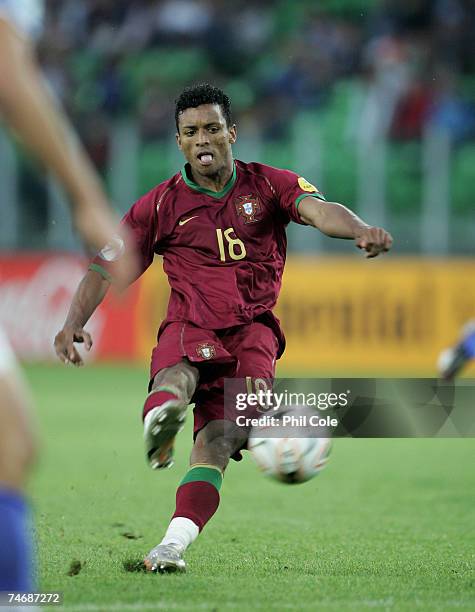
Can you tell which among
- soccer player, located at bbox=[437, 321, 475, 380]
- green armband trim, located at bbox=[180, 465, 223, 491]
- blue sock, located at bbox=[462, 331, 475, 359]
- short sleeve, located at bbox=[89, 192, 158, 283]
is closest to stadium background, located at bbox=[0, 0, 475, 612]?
soccer player, located at bbox=[437, 321, 475, 380]

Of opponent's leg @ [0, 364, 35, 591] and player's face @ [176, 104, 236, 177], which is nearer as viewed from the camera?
opponent's leg @ [0, 364, 35, 591]

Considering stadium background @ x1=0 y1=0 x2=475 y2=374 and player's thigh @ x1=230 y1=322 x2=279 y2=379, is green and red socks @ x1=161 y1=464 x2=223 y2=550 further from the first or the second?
stadium background @ x1=0 y1=0 x2=475 y2=374

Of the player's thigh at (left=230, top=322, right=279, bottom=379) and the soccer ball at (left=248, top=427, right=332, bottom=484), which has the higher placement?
the player's thigh at (left=230, top=322, right=279, bottom=379)

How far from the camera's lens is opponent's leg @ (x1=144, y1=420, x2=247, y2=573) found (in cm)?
482

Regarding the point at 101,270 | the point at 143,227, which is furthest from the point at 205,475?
the point at 143,227

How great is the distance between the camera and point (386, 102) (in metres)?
17.3

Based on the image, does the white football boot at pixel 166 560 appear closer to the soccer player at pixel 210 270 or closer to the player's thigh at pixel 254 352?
the soccer player at pixel 210 270

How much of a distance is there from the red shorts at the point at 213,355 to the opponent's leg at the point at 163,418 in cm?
25

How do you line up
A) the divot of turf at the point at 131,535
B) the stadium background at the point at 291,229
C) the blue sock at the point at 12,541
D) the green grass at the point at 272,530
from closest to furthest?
the blue sock at the point at 12,541
the green grass at the point at 272,530
the divot of turf at the point at 131,535
the stadium background at the point at 291,229

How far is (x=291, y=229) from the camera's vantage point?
16.2m

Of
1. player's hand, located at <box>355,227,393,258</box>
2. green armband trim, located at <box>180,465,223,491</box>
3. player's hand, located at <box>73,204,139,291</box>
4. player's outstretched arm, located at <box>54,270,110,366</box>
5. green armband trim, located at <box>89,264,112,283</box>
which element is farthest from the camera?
green armband trim, located at <box>89,264,112,283</box>

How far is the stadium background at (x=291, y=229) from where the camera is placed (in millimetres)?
7547

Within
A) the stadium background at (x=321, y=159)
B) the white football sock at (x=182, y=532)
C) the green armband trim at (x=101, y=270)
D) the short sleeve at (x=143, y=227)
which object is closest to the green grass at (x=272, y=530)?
the white football sock at (x=182, y=532)

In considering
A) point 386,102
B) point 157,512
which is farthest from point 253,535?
point 386,102
